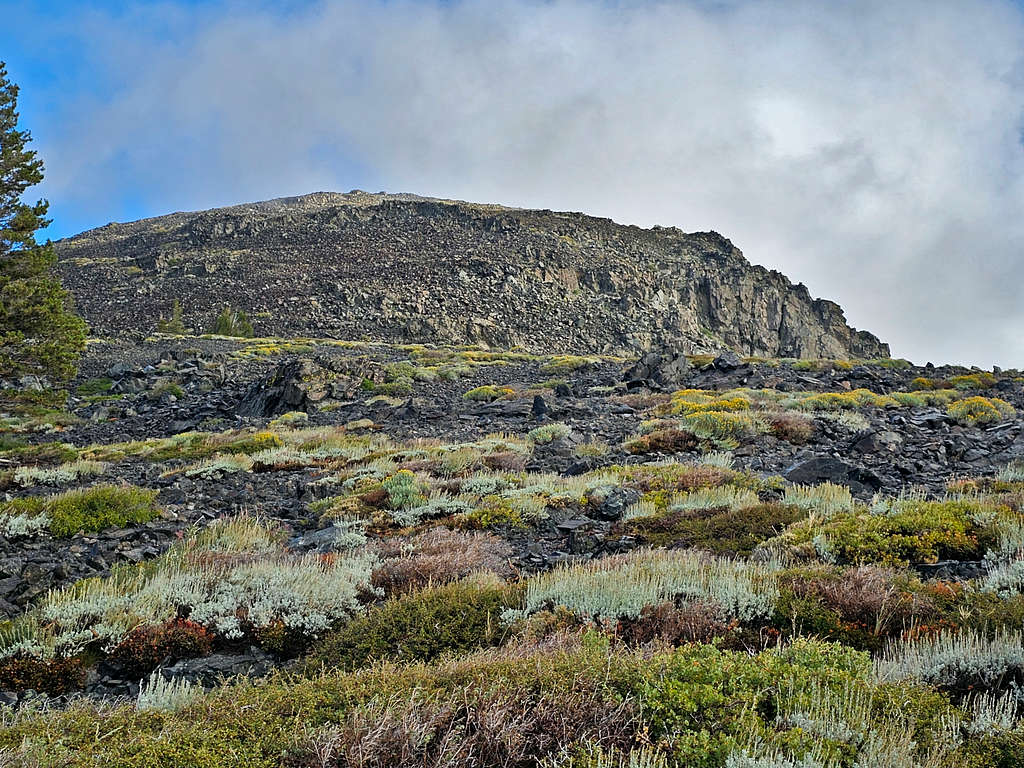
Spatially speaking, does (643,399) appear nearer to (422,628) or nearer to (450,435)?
(450,435)

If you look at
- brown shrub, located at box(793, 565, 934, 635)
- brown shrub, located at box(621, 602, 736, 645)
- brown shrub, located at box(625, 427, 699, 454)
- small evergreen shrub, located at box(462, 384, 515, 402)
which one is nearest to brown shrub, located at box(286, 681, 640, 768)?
brown shrub, located at box(621, 602, 736, 645)

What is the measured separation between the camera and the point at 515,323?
199 feet

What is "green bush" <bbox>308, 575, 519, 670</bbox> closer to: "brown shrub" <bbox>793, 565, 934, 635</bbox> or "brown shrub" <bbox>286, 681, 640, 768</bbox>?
"brown shrub" <bbox>286, 681, 640, 768</bbox>

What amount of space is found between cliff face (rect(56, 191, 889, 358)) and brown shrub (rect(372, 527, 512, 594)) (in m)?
47.6

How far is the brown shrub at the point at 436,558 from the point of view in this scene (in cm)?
562

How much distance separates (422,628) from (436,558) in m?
1.57

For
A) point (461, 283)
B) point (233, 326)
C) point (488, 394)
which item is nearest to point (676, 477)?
point (488, 394)

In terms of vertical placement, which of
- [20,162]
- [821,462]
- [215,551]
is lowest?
[215,551]

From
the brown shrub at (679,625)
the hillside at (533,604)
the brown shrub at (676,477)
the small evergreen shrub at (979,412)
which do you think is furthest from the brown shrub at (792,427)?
the brown shrub at (679,625)

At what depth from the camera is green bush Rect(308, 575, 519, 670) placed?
4160mm

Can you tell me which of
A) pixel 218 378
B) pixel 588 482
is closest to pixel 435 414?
pixel 588 482

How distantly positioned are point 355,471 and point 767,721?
8968 mm

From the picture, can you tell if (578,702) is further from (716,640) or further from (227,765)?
(227,765)

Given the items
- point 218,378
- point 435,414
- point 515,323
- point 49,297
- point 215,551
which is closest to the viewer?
point 215,551
